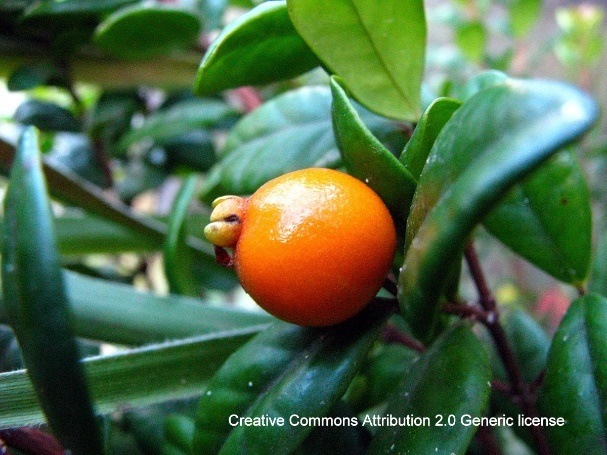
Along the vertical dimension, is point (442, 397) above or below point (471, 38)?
below

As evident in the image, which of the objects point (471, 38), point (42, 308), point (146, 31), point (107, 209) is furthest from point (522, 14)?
point (42, 308)

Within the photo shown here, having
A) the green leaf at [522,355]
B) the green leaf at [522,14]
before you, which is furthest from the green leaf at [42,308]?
the green leaf at [522,14]

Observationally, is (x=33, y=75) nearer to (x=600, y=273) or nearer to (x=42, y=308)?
(x=42, y=308)

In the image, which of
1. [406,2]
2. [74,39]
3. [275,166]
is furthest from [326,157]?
[74,39]

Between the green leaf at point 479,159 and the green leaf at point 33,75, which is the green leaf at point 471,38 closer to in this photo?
the green leaf at point 33,75

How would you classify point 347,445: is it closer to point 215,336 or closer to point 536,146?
point 215,336

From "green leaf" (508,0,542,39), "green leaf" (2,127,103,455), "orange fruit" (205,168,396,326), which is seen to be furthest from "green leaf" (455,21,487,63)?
"green leaf" (2,127,103,455)
